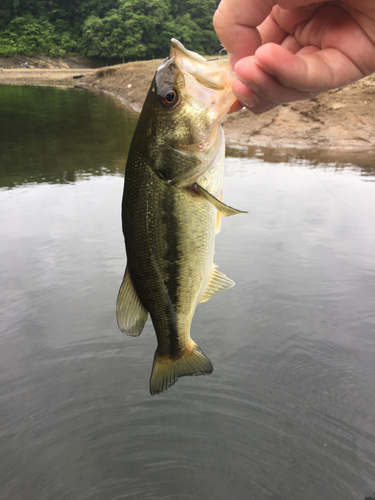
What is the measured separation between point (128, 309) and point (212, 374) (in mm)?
2251

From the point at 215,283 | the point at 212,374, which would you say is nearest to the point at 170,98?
the point at 215,283

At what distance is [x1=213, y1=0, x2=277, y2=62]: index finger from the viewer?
54.2 inches

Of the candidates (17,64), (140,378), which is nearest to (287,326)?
(140,378)

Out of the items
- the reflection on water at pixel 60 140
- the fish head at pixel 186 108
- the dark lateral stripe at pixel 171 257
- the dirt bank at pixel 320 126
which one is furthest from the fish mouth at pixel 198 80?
the dirt bank at pixel 320 126

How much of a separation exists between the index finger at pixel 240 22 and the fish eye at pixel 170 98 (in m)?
0.26

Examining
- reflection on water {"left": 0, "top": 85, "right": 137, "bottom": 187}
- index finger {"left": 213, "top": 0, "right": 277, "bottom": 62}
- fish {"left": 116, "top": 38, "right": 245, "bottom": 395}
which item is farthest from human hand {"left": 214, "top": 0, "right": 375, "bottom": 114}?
reflection on water {"left": 0, "top": 85, "right": 137, "bottom": 187}

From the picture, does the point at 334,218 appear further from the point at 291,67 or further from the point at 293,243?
the point at 291,67

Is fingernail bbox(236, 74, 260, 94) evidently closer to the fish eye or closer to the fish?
the fish

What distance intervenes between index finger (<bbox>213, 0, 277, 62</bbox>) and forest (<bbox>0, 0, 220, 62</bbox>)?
39.9 m

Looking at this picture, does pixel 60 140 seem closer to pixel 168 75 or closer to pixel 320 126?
pixel 320 126

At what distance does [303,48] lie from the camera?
157cm

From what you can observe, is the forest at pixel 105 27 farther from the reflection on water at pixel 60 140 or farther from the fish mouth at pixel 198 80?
the fish mouth at pixel 198 80

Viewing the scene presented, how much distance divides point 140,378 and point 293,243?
3197 millimetres

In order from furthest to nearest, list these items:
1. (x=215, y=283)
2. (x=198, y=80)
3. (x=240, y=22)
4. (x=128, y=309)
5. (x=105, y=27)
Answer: (x=105, y=27) → (x=215, y=283) → (x=128, y=309) → (x=198, y=80) → (x=240, y=22)
